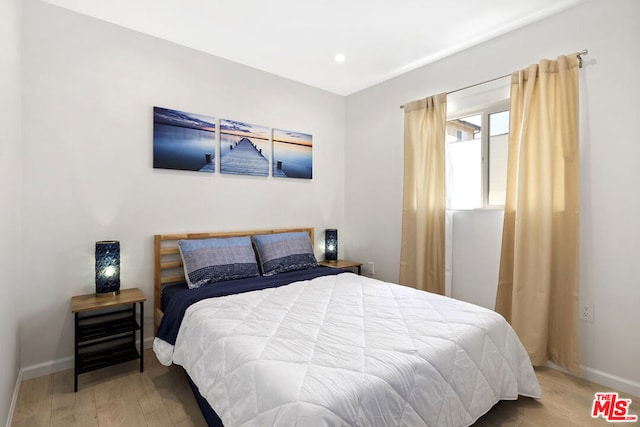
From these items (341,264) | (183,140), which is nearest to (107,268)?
(183,140)

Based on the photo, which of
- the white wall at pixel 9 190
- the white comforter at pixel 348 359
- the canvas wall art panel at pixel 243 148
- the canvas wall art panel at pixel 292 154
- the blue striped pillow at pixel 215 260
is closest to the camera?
the white comforter at pixel 348 359

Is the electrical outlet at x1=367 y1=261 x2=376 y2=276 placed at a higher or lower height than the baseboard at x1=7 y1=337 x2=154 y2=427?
higher

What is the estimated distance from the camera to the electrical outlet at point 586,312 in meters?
2.21

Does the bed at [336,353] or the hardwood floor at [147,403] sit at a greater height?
the bed at [336,353]

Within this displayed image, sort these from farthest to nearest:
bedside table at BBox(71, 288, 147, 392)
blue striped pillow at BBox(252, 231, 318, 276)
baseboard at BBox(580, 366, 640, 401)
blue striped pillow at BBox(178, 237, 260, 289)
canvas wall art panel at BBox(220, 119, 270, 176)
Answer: canvas wall art panel at BBox(220, 119, 270, 176)
blue striped pillow at BBox(252, 231, 318, 276)
blue striped pillow at BBox(178, 237, 260, 289)
bedside table at BBox(71, 288, 147, 392)
baseboard at BBox(580, 366, 640, 401)

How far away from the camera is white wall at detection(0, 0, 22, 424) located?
1.56 m

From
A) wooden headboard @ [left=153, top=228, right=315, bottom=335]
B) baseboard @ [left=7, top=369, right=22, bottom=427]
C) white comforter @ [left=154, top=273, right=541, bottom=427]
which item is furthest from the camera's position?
wooden headboard @ [left=153, top=228, right=315, bottom=335]

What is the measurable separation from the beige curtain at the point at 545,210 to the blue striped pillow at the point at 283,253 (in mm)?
1766

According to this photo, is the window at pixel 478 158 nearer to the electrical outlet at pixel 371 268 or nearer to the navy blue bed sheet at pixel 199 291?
the electrical outlet at pixel 371 268

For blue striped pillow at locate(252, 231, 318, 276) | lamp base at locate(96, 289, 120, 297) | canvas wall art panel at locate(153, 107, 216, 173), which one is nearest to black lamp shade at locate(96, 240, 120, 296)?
lamp base at locate(96, 289, 120, 297)

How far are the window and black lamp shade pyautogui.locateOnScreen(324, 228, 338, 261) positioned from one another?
1382 mm

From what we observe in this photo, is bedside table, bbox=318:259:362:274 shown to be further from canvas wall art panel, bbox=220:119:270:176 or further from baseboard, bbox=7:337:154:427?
baseboard, bbox=7:337:154:427

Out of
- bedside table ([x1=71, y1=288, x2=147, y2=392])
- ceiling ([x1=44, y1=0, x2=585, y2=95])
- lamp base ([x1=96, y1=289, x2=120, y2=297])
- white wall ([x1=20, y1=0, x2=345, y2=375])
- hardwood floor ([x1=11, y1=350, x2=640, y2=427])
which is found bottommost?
hardwood floor ([x1=11, y1=350, x2=640, y2=427])

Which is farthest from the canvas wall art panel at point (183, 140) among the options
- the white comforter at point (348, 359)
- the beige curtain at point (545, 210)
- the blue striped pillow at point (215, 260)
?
the beige curtain at point (545, 210)
